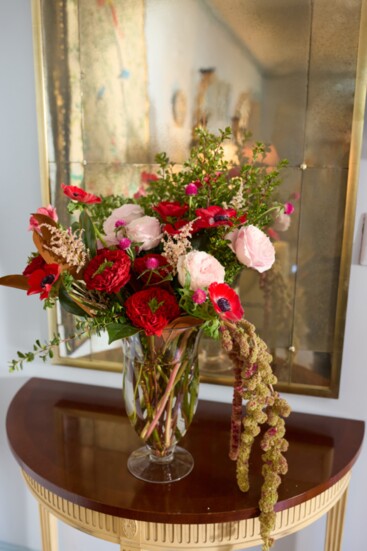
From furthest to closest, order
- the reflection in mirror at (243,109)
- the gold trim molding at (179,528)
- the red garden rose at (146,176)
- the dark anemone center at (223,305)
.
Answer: the red garden rose at (146,176), the reflection in mirror at (243,109), the gold trim molding at (179,528), the dark anemone center at (223,305)

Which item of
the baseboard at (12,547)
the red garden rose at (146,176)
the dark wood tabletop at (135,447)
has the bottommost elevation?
the baseboard at (12,547)

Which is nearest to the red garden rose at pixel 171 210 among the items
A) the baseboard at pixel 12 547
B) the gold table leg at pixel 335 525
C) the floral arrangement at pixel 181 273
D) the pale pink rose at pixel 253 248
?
the floral arrangement at pixel 181 273

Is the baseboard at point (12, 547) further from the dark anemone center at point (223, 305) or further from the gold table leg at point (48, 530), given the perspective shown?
the dark anemone center at point (223, 305)

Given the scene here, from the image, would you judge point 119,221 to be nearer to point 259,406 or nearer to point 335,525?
point 259,406

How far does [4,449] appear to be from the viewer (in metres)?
1.72

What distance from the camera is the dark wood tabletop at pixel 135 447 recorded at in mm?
993

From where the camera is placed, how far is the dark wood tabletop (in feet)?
3.26

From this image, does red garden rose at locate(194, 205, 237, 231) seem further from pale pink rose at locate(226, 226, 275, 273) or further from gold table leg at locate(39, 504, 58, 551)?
gold table leg at locate(39, 504, 58, 551)

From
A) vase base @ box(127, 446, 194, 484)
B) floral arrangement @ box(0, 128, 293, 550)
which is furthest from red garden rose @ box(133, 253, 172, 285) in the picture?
vase base @ box(127, 446, 194, 484)

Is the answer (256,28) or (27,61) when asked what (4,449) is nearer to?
(27,61)

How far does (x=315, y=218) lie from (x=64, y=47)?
0.82 meters

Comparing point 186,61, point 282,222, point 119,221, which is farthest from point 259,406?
point 186,61

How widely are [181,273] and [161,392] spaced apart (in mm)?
315

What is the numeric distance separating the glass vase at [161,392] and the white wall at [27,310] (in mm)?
396
